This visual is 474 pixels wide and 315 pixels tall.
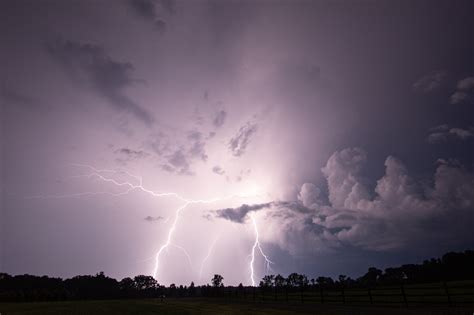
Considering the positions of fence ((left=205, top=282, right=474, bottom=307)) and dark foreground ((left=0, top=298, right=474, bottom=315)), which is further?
fence ((left=205, top=282, right=474, bottom=307))

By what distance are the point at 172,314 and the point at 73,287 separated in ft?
487

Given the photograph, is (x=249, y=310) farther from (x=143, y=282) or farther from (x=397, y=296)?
(x=143, y=282)

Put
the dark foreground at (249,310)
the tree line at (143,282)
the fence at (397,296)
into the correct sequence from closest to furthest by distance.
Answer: the dark foreground at (249,310)
the fence at (397,296)
the tree line at (143,282)

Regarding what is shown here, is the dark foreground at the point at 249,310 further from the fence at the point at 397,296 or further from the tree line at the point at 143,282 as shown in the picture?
the tree line at the point at 143,282

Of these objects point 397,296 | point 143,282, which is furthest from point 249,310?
point 143,282

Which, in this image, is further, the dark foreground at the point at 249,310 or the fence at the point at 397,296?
the fence at the point at 397,296

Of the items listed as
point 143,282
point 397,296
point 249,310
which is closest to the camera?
point 249,310

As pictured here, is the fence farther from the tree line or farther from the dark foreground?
the tree line

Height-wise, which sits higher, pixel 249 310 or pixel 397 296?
pixel 397 296

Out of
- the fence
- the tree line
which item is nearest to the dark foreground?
the fence

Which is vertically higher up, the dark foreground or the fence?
the fence

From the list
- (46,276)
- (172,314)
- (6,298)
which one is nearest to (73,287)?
(46,276)

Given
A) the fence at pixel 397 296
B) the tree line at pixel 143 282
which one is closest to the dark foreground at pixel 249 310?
the fence at pixel 397 296

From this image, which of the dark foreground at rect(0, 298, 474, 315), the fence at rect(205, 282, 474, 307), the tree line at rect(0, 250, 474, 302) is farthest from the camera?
the tree line at rect(0, 250, 474, 302)
